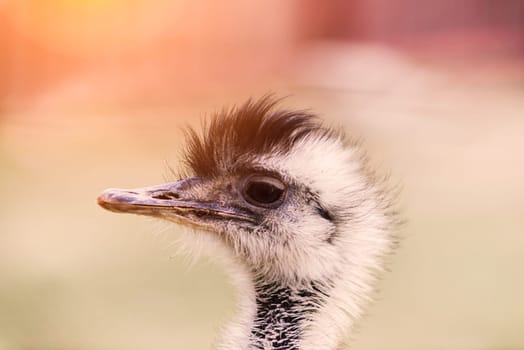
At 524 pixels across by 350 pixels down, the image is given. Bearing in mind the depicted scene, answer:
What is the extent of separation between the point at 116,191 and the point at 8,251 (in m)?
0.62

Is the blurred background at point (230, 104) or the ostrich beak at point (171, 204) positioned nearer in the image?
the ostrich beak at point (171, 204)

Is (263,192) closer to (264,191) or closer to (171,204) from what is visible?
(264,191)

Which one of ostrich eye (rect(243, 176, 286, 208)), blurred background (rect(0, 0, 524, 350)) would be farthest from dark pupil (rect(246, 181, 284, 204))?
blurred background (rect(0, 0, 524, 350))

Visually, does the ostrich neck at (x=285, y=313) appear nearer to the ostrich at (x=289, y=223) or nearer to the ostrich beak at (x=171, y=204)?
the ostrich at (x=289, y=223)

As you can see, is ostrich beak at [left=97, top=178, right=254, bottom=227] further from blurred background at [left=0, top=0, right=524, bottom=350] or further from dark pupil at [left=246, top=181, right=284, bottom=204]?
blurred background at [left=0, top=0, right=524, bottom=350]

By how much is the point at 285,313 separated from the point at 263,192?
18cm

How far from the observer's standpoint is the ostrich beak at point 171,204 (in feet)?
3.45

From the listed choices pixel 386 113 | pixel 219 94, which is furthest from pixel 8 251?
pixel 386 113

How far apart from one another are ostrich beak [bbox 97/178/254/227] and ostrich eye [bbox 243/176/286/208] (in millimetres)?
28

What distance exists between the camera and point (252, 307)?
1.17 m

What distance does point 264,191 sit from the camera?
1135 millimetres

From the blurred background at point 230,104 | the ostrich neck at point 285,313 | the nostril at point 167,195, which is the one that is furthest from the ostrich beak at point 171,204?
the blurred background at point 230,104

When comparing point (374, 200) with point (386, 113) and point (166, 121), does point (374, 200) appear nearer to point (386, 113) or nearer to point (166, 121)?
point (386, 113)

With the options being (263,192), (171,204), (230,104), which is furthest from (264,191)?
(230,104)
